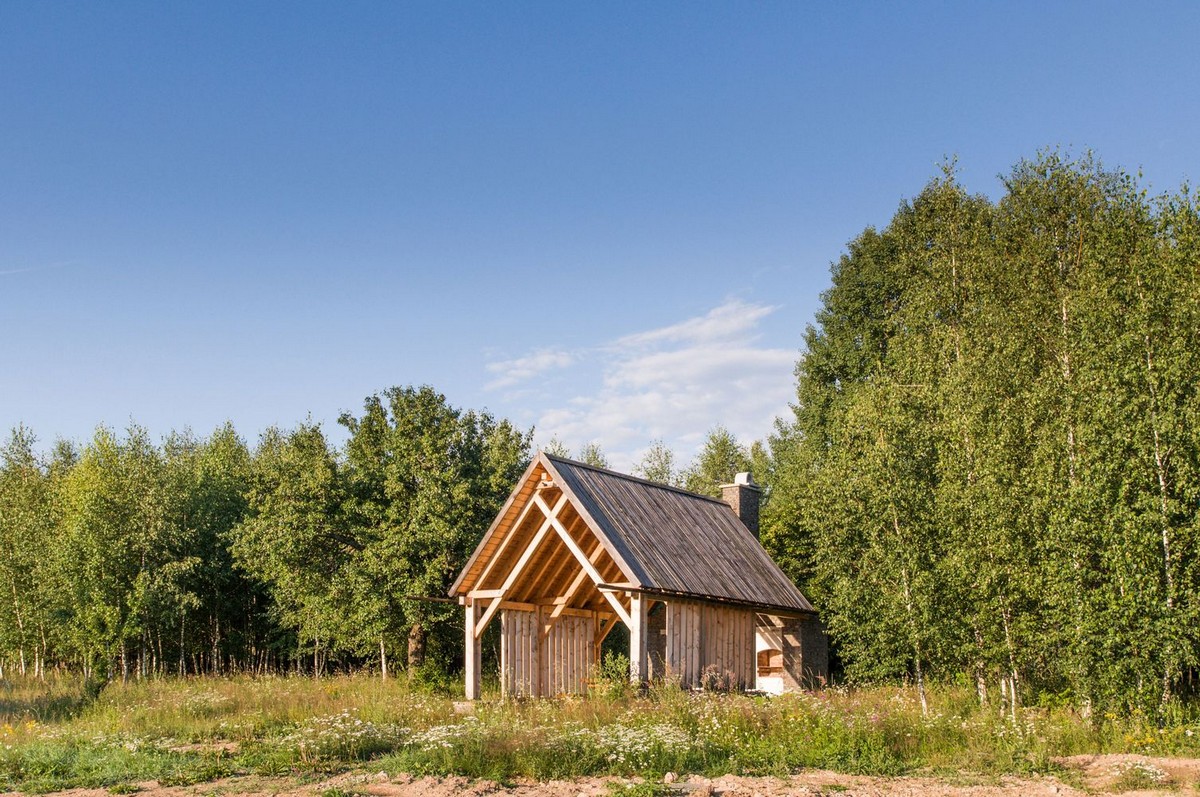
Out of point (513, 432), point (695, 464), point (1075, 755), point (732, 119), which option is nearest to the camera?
point (1075, 755)

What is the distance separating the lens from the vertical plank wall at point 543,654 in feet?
72.2

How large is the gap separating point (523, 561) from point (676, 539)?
3.41m

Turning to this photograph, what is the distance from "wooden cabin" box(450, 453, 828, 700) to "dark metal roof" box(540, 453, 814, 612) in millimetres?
38

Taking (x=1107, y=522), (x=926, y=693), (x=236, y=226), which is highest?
(x=236, y=226)

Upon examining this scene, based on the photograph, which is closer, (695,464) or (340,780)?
(340,780)

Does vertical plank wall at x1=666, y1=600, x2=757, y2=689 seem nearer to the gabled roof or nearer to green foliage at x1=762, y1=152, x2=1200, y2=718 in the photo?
the gabled roof

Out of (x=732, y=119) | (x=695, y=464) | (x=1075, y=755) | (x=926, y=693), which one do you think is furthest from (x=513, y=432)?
(x=695, y=464)

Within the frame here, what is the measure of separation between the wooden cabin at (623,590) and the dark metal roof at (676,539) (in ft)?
0.13

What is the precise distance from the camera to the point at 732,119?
20.8 metres

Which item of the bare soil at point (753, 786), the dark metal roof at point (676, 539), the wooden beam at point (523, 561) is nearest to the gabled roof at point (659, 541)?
the dark metal roof at point (676, 539)

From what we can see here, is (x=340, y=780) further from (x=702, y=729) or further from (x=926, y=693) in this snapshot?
(x=926, y=693)

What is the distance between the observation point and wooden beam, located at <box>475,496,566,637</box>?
2038cm

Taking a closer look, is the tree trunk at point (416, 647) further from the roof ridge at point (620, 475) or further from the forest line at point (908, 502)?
the roof ridge at point (620, 475)

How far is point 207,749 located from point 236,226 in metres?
12.0
